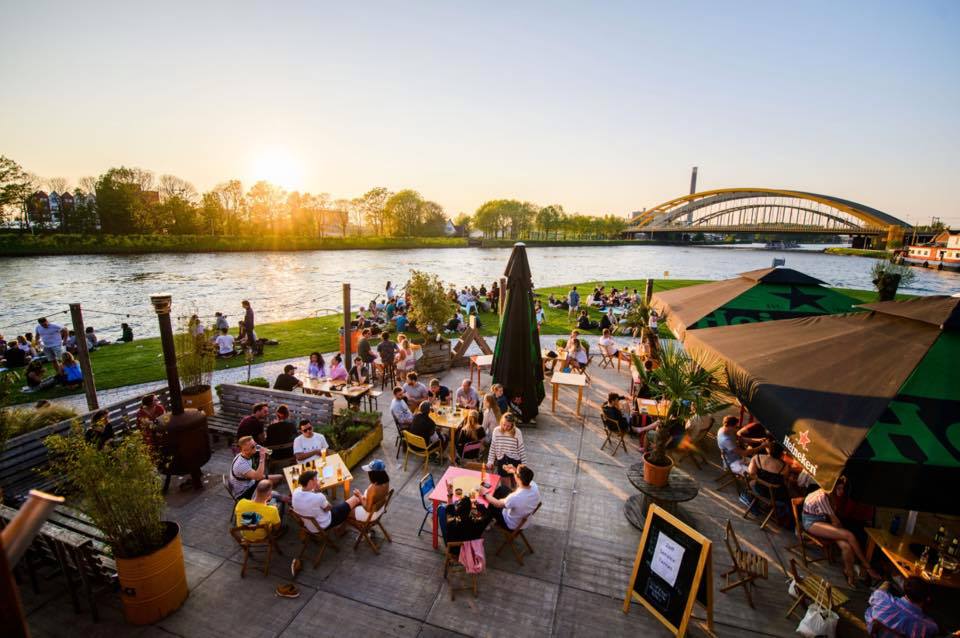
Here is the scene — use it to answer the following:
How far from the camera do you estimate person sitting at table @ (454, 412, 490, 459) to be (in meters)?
7.38

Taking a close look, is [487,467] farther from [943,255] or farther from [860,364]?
[943,255]

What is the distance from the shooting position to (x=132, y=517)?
14.5 ft

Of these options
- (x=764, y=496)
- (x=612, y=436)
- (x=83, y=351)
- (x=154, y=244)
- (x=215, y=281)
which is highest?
(x=154, y=244)

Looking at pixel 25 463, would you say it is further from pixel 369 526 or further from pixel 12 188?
pixel 12 188

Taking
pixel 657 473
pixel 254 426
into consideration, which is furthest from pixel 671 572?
pixel 254 426

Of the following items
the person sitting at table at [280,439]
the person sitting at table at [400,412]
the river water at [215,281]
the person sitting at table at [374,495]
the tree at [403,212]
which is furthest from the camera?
the tree at [403,212]

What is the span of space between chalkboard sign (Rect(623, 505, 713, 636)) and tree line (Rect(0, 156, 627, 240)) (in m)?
78.8

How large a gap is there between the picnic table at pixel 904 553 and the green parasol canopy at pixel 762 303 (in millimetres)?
3819

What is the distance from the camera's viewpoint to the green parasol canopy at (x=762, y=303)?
8.17 m

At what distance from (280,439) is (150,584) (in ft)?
9.01

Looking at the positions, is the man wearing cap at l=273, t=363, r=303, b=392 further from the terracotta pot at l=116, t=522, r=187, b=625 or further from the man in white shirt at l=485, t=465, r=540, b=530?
the man in white shirt at l=485, t=465, r=540, b=530

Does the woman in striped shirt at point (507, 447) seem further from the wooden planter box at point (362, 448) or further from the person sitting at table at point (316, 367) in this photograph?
the person sitting at table at point (316, 367)

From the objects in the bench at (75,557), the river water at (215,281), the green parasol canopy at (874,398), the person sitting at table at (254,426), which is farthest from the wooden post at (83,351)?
the green parasol canopy at (874,398)

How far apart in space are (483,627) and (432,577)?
3.00ft
